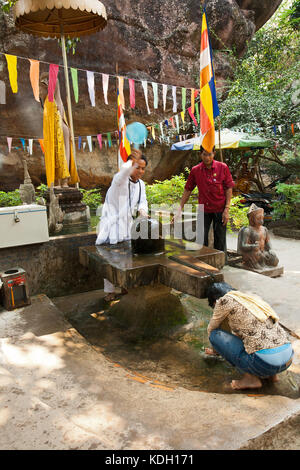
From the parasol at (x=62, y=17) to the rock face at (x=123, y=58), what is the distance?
4.50 metres

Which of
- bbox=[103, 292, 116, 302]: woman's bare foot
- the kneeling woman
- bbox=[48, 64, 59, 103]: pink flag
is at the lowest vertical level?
bbox=[103, 292, 116, 302]: woman's bare foot

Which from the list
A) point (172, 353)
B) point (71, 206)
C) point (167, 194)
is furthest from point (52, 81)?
point (172, 353)

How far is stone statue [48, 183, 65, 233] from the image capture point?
17.5 ft

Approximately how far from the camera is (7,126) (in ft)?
37.4

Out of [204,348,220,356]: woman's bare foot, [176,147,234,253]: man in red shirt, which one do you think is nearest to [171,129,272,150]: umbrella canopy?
[176,147,234,253]: man in red shirt

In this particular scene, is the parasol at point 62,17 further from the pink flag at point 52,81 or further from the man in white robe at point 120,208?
the man in white robe at point 120,208

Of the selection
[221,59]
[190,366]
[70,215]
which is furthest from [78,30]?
[221,59]

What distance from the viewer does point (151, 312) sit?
4059mm

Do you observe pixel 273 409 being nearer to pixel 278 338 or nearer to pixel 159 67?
pixel 278 338

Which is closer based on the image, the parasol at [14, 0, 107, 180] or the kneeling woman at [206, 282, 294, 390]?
the kneeling woman at [206, 282, 294, 390]

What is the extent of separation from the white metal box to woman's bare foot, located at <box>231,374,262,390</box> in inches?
117

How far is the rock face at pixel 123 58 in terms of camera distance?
11.0 metres

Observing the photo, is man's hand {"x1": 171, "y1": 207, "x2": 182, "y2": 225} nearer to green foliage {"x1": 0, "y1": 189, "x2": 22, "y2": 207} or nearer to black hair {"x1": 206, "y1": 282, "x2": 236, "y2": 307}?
black hair {"x1": 206, "y1": 282, "x2": 236, "y2": 307}
